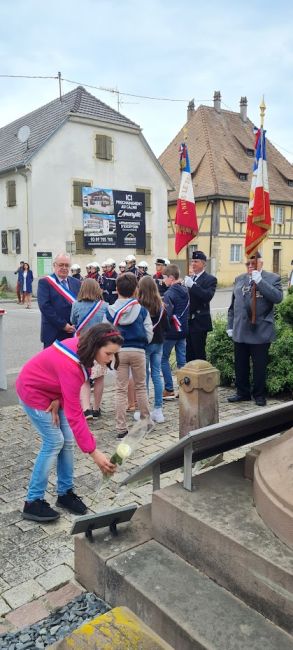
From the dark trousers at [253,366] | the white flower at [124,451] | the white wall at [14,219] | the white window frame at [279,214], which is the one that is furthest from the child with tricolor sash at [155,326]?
the white window frame at [279,214]

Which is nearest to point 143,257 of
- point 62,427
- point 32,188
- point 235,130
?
point 32,188

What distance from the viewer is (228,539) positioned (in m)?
2.63

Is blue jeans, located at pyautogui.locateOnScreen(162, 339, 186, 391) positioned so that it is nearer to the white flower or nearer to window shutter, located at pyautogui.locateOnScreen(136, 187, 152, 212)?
the white flower

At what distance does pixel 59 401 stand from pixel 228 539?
1609 millimetres

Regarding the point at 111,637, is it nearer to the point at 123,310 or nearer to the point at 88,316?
the point at 123,310

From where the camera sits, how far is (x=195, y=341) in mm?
7410

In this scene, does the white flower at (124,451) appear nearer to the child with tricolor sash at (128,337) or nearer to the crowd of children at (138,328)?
the crowd of children at (138,328)

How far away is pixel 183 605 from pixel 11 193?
26.5 meters

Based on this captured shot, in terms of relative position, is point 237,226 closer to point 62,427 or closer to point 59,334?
point 59,334

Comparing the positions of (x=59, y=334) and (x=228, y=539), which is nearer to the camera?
(x=228, y=539)

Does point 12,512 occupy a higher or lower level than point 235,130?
lower

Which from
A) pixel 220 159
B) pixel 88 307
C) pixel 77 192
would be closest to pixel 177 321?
pixel 88 307

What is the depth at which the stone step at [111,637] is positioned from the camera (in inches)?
68.9

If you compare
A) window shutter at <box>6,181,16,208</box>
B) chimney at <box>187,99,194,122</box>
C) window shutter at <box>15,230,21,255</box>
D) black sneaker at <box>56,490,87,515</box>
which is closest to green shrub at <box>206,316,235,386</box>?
black sneaker at <box>56,490,87,515</box>
